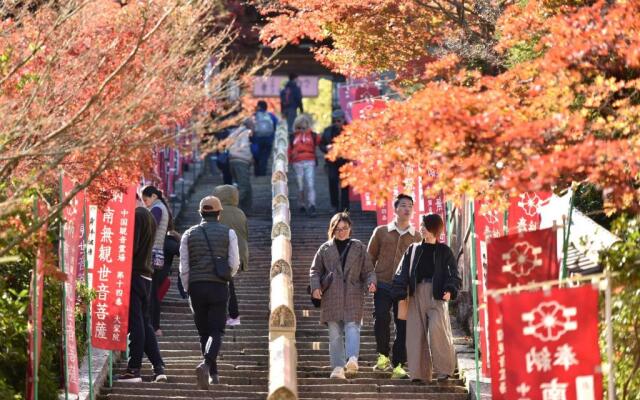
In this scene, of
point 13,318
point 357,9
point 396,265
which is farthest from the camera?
point 357,9

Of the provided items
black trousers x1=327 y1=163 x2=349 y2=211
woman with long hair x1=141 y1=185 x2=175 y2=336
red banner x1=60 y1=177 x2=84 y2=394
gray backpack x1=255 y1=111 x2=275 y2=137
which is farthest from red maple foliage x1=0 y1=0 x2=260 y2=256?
gray backpack x1=255 y1=111 x2=275 y2=137

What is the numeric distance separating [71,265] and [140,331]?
1.54 m

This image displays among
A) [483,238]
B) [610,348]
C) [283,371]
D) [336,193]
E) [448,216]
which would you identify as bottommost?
[610,348]

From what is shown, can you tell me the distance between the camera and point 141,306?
1485 centimetres

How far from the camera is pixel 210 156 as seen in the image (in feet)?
101

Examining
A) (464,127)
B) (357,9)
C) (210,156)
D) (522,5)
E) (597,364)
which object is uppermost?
(210,156)

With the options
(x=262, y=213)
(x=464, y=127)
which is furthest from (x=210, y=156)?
(x=464, y=127)

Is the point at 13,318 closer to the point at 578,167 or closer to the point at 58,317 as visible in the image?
the point at 58,317

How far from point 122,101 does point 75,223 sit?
225cm

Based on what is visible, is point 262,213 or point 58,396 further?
point 262,213

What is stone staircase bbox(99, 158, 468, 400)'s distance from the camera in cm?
1421

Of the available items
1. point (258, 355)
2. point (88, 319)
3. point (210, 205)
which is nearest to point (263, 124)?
point (258, 355)

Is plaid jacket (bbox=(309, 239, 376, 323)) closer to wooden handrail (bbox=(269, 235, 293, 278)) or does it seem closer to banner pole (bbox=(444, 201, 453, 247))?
wooden handrail (bbox=(269, 235, 293, 278))

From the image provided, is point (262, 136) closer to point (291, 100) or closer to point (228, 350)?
point (291, 100)
